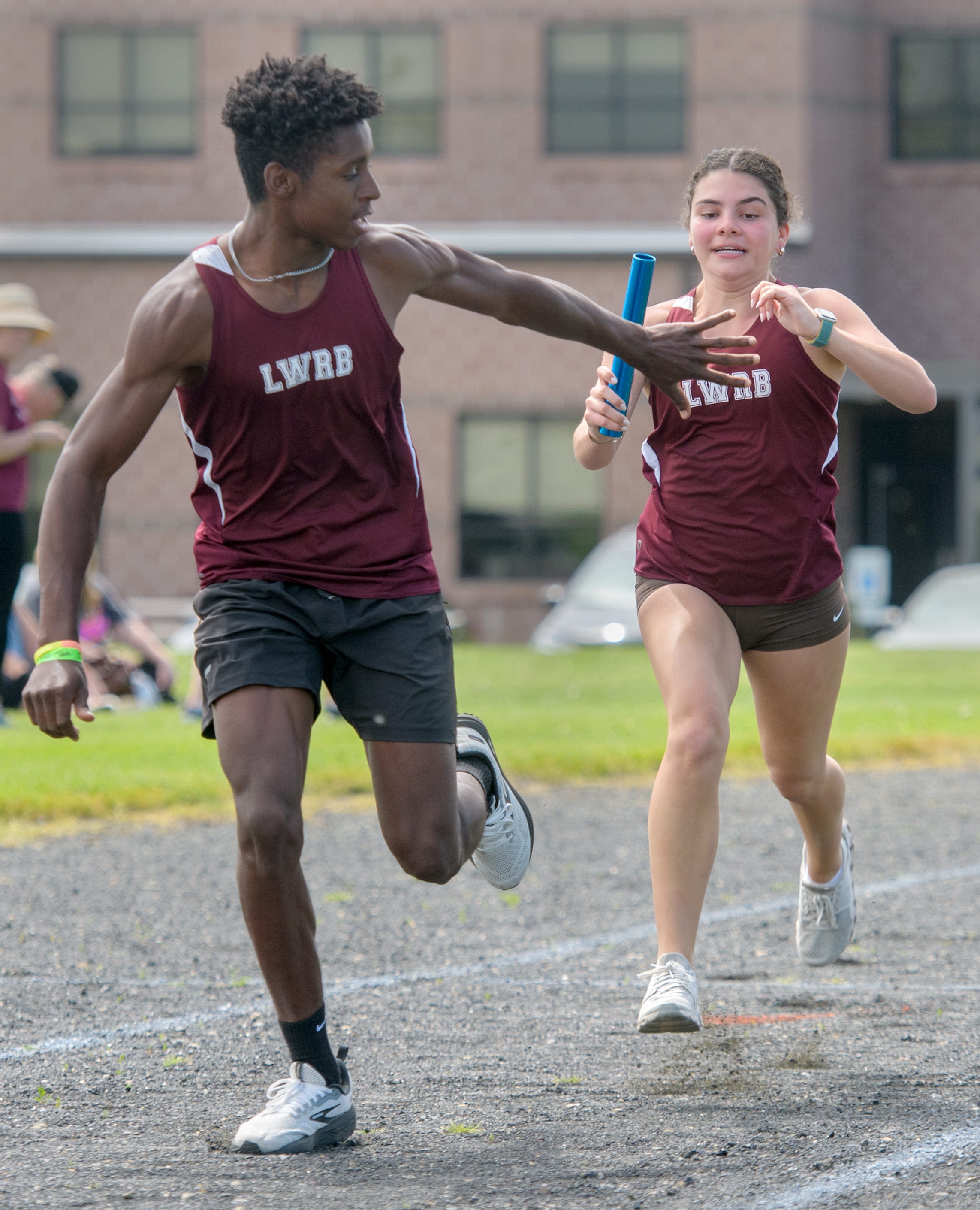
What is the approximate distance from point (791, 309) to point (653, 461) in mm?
615

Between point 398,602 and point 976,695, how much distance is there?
11.3 meters

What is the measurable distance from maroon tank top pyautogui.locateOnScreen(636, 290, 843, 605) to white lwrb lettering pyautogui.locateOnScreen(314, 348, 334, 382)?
117 centimetres

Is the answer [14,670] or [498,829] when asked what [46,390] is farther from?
[498,829]

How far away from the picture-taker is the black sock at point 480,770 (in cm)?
466

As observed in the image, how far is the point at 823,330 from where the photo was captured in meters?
4.52

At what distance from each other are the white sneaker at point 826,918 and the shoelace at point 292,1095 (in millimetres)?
2025

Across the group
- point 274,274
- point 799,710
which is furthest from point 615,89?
point 274,274

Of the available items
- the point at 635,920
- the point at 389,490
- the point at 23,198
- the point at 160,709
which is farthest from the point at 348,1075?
the point at 23,198

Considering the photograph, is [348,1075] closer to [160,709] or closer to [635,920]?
[635,920]

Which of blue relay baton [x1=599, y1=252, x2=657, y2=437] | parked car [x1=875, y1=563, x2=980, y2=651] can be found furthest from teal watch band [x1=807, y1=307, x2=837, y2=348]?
parked car [x1=875, y1=563, x2=980, y2=651]

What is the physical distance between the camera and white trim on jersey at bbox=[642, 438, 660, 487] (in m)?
4.87

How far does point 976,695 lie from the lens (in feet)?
47.6

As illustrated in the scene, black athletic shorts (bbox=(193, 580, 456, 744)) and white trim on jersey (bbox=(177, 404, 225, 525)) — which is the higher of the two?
white trim on jersey (bbox=(177, 404, 225, 525))

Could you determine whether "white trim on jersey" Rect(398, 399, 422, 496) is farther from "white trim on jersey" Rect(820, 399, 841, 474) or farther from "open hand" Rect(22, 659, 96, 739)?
"white trim on jersey" Rect(820, 399, 841, 474)
